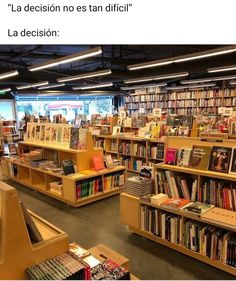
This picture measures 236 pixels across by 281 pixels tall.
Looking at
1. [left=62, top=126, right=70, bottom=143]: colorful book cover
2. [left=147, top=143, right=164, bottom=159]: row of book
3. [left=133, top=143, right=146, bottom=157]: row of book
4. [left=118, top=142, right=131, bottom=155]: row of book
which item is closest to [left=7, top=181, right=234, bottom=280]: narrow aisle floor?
[left=62, top=126, right=70, bottom=143]: colorful book cover

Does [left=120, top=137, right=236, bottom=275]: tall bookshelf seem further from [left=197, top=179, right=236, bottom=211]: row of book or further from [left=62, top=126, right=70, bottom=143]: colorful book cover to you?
[left=62, top=126, right=70, bottom=143]: colorful book cover

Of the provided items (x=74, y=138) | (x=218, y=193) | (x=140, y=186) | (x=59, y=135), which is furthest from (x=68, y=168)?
(x=218, y=193)

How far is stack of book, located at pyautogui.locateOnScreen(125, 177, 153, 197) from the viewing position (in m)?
3.28

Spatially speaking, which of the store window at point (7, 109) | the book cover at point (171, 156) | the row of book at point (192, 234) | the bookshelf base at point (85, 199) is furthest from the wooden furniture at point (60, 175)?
the store window at point (7, 109)

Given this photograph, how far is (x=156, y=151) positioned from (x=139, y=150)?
0.53 metres

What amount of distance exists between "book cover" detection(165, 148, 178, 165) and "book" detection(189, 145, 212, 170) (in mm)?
224

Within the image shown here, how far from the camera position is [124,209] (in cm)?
341

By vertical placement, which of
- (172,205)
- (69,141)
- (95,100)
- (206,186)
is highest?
(95,100)

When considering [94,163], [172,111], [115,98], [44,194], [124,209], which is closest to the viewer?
[124,209]

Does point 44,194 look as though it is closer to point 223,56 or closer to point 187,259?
point 187,259

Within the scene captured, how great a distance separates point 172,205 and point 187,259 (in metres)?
0.59

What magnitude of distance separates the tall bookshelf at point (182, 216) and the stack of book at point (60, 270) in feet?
4.77

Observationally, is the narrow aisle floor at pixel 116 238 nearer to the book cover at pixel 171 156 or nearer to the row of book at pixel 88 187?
the row of book at pixel 88 187

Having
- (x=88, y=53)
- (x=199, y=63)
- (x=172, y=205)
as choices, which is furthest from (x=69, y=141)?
(x=199, y=63)
